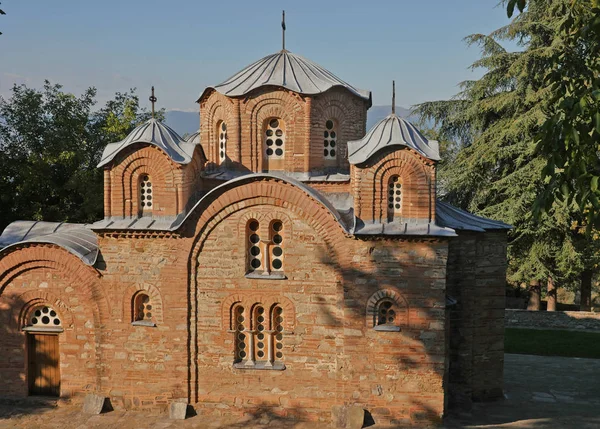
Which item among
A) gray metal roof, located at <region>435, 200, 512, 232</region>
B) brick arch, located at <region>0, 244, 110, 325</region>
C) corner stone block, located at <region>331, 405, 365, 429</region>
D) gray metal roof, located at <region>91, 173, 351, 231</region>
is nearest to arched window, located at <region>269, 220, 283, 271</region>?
gray metal roof, located at <region>91, 173, 351, 231</region>

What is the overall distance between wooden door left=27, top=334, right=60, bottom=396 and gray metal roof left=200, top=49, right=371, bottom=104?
603 centimetres

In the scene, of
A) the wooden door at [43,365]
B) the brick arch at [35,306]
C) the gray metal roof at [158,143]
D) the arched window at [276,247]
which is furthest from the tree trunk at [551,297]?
the wooden door at [43,365]

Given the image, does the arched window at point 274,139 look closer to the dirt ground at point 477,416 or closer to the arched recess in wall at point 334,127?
the arched recess in wall at point 334,127

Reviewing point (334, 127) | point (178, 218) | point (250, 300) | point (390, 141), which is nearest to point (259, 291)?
point (250, 300)

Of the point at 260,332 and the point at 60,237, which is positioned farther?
the point at 60,237

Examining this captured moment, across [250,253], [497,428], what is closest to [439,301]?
[497,428]

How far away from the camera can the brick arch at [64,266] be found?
1058 cm

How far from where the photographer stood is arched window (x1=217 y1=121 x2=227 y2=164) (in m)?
12.1

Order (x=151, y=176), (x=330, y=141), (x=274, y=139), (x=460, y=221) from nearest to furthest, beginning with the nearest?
(x=151, y=176), (x=460, y=221), (x=274, y=139), (x=330, y=141)

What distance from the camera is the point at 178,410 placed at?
10242mm

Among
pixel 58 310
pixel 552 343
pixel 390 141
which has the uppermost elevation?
pixel 390 141

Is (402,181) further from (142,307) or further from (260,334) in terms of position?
(142,307)

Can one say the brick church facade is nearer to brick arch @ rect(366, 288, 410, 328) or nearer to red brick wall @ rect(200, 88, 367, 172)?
brick arch @ rect(366, 288, 410, 328)

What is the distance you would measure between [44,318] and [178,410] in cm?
317
